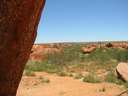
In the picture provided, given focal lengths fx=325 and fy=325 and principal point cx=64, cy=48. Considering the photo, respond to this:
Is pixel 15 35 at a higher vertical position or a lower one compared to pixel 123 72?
higher

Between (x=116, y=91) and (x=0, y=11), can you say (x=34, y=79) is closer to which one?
(x=116, y=91)

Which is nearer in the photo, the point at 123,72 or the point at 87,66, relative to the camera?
the point at 123,72

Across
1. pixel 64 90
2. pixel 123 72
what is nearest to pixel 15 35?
pixel 64 90

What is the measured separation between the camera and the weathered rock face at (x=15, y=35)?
509 centimetres

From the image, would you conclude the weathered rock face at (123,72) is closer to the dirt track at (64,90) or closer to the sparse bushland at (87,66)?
the sparse bushland at (87,66)

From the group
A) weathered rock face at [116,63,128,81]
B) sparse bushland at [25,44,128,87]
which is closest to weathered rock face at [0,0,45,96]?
sparse bushland at [25,44,128,87]

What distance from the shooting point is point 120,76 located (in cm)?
2150

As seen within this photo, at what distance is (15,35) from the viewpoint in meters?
5.36

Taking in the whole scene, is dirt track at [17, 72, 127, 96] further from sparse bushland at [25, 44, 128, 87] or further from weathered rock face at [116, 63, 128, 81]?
weathered rock face at [116, 63, 128, 81]

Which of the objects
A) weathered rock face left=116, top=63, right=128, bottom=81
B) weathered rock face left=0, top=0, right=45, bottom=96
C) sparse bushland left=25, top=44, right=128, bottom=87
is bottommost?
sparse bushland left=25, top=44, right=128, bottom=87

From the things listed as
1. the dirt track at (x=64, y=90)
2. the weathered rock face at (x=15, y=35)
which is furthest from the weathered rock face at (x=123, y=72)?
the weathered rock face at (x=15, y=35)

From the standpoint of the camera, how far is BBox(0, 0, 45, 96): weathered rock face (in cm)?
509

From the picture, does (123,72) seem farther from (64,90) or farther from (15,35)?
(15,35)

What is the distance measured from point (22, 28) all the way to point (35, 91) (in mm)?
12855
